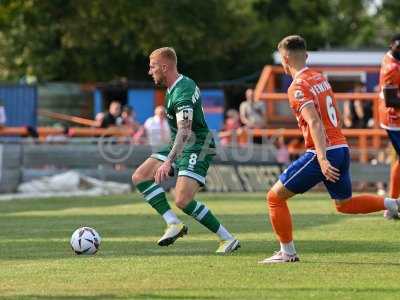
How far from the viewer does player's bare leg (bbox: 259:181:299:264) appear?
10789mm

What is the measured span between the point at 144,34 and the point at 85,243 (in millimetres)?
28894

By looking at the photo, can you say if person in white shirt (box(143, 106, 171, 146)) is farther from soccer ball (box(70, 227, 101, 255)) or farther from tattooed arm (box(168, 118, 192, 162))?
tattooed arm (box(168, 118, 192, 162))

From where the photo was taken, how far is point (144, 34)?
132 feet

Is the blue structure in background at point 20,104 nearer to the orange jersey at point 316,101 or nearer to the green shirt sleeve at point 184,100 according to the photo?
the green shirt sleeve at point 184,100

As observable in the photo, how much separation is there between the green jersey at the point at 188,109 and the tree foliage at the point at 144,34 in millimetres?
27732

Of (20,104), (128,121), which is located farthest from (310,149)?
(20,104)

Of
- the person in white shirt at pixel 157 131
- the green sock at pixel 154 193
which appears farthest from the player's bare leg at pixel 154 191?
the person in white shirt at pixel 157 131

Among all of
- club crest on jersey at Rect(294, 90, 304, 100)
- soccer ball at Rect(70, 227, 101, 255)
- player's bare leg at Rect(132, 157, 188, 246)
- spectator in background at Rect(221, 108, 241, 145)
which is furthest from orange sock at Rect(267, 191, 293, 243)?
spectator in background at Rect(221, 108, 241, 145)

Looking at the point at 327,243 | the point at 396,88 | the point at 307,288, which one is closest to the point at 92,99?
the point at 396,88

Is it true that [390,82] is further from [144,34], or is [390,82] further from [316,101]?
[144,34]

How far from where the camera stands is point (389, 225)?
1470 centimetres

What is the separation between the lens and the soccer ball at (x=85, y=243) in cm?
1186

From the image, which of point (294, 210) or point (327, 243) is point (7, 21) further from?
point (327, 243)

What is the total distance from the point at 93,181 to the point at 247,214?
25.7 ft
